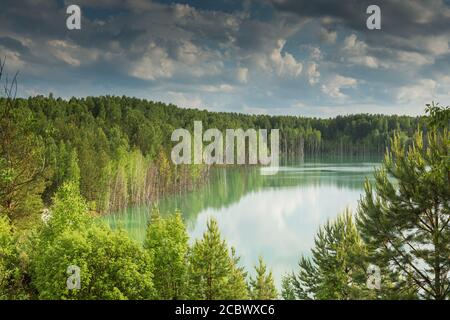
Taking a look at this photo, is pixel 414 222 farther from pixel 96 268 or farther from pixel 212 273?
pixel 96 268

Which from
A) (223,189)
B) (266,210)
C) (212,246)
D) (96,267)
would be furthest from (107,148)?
(212,246)

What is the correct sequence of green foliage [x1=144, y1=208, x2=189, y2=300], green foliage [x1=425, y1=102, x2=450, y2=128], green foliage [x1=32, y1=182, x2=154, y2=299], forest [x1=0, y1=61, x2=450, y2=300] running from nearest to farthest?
1. green foliage [x1=425, y1=102, x2=450, y2=128]
2. forest [x1=0, y1=61, x2=450, y2=300]
3. green foliage [x1=32, y1=182, x2=154, y2=299]
4. green foliage [x1=144, y1=208, x2=189, y2=300]

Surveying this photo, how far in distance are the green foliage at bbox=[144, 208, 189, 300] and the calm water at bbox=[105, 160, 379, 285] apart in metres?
1.97

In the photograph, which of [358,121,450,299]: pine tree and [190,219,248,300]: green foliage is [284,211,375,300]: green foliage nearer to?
[358,121,450,299]: pine tree

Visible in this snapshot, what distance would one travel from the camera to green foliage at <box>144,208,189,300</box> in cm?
1877

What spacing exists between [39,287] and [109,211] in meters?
32.9

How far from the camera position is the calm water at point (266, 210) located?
115 ft

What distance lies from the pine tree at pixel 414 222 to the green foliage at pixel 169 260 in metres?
8.21

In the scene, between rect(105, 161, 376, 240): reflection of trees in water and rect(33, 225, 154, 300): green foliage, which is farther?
rect(105, 161, 376, 240): reflection of trees in water

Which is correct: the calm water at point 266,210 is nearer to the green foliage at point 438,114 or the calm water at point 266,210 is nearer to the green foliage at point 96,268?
the green foliage at point 96,268

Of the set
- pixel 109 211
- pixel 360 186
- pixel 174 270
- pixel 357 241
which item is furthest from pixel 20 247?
pixel 360 186

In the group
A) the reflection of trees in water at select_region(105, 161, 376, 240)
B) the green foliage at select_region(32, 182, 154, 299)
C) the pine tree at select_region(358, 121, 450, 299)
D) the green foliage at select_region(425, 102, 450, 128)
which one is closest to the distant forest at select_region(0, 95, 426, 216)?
the reflection of trees in water at select_region(105, 161, 376, 240)
